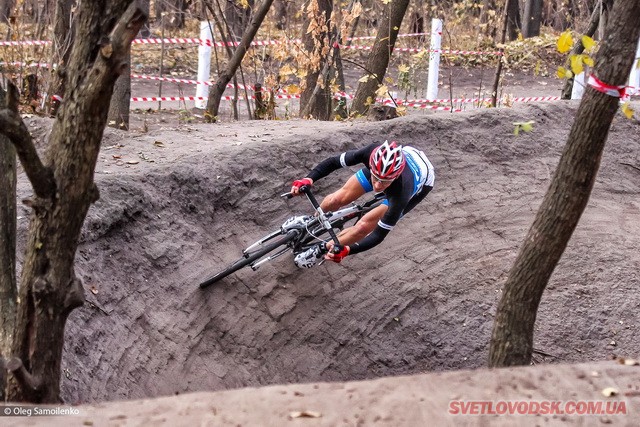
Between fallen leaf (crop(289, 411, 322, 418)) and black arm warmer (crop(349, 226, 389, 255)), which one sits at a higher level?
black arm warmer (crop(349, 226, 389, 255))

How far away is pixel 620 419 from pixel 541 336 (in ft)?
15.9

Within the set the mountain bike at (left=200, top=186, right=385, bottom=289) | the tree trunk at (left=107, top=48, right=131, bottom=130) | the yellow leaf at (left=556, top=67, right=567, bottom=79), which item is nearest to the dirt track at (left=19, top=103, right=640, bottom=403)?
the mountain bike at (left=200, top=186, right=385, bottom=289)

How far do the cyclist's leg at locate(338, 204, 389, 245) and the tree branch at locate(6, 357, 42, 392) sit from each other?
4.03 m

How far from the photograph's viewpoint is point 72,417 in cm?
422

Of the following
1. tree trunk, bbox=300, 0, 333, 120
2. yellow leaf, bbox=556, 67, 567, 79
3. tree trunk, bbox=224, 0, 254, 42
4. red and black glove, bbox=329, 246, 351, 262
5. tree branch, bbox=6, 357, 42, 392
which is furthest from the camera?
tree trunk, bbox=224, 0, 254, 42

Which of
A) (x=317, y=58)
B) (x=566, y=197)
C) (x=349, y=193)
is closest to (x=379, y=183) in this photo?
(x=349, y=193)

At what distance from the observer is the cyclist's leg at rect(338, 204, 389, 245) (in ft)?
26.6

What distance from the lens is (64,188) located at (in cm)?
449

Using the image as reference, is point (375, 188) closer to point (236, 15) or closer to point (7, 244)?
point (7, 244)

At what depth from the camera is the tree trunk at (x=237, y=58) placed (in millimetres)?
12195

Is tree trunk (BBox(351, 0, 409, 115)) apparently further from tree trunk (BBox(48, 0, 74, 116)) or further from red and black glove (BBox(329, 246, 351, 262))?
red and black glove (BBox(329, 246, 351, 262))

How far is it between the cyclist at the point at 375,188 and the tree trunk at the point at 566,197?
220 centimetres

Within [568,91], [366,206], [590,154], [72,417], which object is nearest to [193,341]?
[366,206]

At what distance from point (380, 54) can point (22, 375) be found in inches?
400
